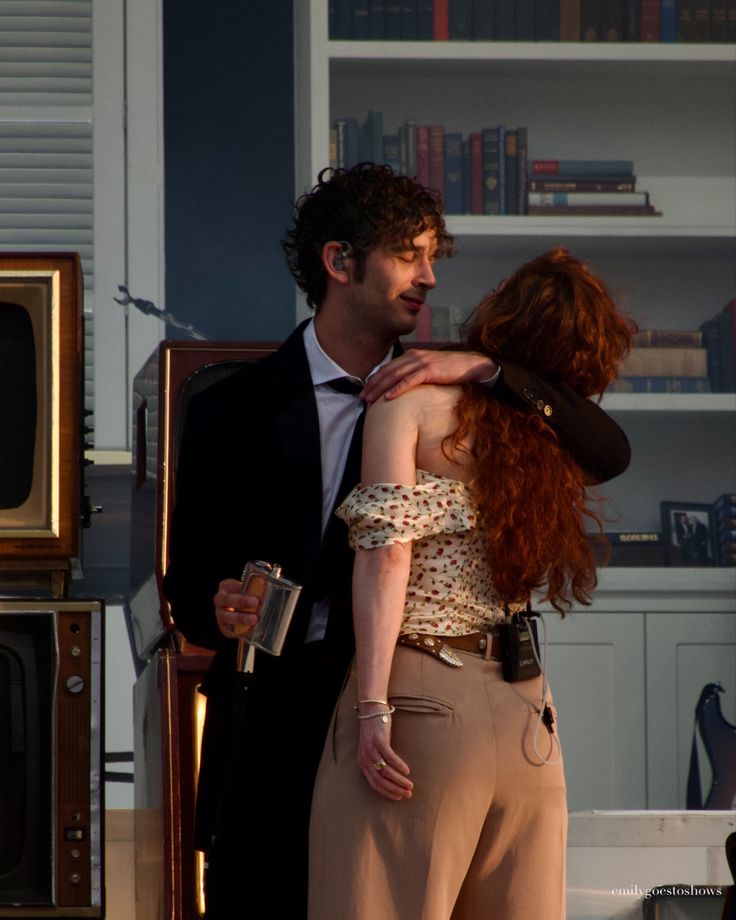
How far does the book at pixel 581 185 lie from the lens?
3275 mm

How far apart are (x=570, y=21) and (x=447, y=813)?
2.46m

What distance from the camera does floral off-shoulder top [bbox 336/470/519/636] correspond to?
130cm

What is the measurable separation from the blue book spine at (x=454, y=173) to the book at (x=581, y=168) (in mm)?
178

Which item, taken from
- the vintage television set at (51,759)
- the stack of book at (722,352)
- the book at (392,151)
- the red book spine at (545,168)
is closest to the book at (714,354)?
the stack of book at (722,352)

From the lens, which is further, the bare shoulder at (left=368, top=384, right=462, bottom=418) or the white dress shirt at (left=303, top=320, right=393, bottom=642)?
the white dress shirt at (left=303, top=320, right=393, bottom=642)

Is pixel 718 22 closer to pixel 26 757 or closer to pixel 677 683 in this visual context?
pixel 677 683

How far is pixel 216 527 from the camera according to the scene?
1.58m

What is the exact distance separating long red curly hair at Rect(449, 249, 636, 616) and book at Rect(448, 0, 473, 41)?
1.95 m

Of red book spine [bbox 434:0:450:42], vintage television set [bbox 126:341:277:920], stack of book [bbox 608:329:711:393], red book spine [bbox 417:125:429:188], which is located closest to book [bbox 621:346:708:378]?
stack of book [bbox 608:329:711:393]

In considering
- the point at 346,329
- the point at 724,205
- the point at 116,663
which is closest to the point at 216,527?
the point at 346,329

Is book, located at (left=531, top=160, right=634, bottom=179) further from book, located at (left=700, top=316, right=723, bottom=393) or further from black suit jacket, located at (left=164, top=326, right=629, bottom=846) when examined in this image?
black suit jacket, located at (left=164, top=326, right=629, bottom=846)

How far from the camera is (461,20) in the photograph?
10.6 ft

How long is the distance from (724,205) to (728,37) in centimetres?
42

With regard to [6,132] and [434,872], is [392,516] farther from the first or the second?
[6,132]
